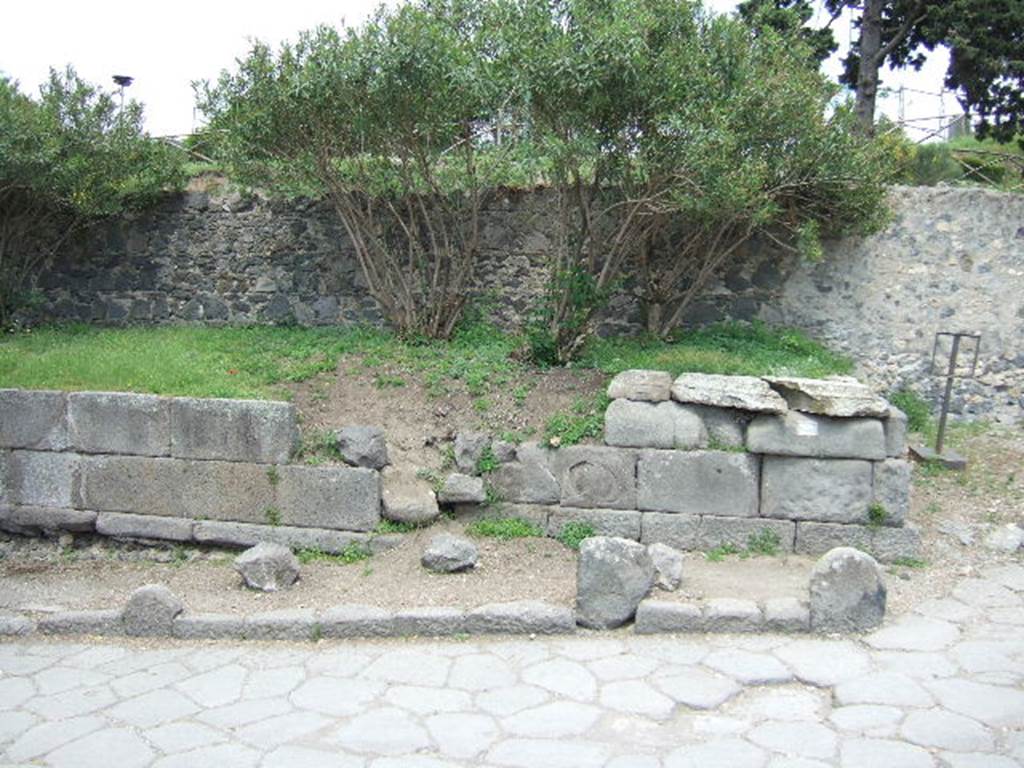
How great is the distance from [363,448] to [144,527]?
5.80 feet

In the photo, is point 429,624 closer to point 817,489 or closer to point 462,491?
point 462,491

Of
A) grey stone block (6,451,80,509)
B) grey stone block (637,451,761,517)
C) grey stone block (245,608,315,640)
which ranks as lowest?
grey stone block (245,608,315,640)

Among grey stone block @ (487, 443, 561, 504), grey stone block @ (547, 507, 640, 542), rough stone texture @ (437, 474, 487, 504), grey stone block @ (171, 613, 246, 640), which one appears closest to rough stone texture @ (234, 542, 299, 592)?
grey stone block @ (171, 613, 246, 640)

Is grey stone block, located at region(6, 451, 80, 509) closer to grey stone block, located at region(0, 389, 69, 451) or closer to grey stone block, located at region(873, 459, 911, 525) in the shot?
grey stone block, located at region(0, 389, 69, 451)

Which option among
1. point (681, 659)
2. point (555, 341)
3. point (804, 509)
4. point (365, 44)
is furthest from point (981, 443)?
point (365, 44)

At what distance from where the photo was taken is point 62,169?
9.47 m

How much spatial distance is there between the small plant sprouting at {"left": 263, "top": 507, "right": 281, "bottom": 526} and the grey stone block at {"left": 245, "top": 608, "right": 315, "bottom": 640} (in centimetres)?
133

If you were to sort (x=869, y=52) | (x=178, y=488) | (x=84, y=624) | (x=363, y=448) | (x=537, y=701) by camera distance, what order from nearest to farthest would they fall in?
(x=537, y=701) < (x=84, y=624) < (x=363, y=448) < (x=178, y=488) < (x=869, y=52)

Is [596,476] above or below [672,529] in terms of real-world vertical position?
above

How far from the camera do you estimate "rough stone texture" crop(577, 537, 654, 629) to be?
16.6ft

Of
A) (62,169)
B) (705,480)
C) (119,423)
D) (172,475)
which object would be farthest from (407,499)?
(62,169)

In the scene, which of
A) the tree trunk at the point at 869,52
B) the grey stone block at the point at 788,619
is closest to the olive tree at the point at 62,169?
the grey stone block at the point at 788,619

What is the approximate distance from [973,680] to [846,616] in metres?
0.71

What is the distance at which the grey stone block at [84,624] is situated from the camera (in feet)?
17.3
